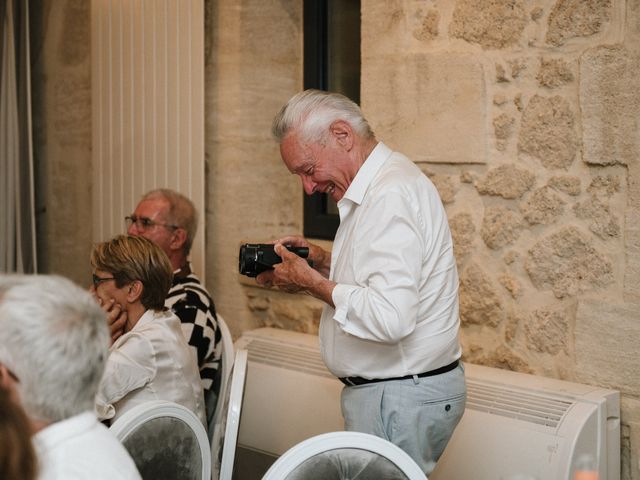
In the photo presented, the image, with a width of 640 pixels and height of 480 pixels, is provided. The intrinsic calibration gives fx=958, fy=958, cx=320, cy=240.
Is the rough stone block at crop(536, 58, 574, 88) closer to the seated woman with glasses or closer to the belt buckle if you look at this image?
the belt buckle

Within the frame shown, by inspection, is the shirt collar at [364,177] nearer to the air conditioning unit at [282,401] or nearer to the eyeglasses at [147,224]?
the air conditioning unit at [282,401]

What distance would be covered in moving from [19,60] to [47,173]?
0.66 meters

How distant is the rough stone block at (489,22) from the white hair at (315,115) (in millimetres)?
894

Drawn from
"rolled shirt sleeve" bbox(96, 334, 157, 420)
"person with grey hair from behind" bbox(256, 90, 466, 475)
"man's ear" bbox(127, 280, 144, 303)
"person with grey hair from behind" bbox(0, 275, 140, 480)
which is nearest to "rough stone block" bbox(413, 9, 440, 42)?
"person with grey hair from behind" bbox(256, 90, 466, 475)

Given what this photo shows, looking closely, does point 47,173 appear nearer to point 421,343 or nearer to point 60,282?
point 421,343

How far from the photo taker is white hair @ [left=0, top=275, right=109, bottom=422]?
59.5 inches

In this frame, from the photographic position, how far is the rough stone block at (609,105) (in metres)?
2.79

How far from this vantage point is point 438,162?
3.32 metres

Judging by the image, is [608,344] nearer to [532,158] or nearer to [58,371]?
[532,158]

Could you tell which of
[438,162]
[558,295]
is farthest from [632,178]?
[438,162]

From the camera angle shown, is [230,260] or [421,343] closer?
[421,343]

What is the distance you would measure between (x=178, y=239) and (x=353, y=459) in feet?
6.19

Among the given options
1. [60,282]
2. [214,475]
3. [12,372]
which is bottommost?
[214,475]

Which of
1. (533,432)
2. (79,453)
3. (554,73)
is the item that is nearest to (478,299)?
(533,432)
